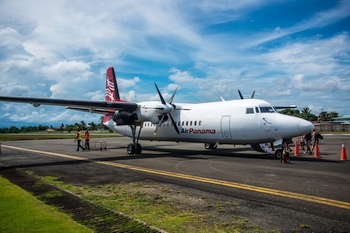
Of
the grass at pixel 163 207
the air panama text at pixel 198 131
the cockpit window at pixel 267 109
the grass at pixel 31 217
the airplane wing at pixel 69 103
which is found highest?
the airplane wing at pixel 69 103

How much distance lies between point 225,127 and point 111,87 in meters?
13.9

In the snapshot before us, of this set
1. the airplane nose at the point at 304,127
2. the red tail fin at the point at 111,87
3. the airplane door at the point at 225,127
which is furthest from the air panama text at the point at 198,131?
the red tail fin at the point at 111,87

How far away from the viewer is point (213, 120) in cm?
1784

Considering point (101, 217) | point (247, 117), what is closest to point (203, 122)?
point (247, 117)

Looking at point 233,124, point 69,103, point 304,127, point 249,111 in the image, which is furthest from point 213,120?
point 69,103

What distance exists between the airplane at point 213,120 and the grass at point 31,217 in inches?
432

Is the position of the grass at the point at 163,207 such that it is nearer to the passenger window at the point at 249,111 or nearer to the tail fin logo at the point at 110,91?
the passenger window at the point at 249,111

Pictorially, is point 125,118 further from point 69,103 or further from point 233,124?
point 233,124

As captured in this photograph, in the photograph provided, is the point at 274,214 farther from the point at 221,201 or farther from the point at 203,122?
the point at 203,122

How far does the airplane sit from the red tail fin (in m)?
3.51

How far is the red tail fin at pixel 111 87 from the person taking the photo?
26484mm

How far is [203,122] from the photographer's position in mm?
18469

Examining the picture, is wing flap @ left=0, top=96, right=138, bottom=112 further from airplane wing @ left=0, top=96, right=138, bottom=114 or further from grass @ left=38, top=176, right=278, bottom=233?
grass @ left=38, top=176, right=278, bottom=233

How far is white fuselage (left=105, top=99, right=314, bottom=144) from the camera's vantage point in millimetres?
14789
